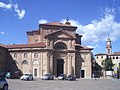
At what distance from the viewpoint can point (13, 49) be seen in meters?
80.2

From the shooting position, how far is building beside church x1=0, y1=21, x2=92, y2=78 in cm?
7812

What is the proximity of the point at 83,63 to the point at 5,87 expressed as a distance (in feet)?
202

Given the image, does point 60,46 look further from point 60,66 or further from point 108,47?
point 108,47

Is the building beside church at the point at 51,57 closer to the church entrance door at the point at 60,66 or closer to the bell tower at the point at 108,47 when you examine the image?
the church entrance door at the point at 60,66

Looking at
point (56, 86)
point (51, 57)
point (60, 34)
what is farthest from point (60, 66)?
point (56, 86)

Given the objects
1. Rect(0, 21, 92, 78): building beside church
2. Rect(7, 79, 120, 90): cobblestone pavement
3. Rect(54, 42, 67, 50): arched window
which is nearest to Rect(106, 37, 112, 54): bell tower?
Rect(0, 21, 92, 78): building beside church

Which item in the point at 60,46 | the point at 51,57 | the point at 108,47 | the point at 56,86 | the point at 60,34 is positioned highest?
the point at 60,34

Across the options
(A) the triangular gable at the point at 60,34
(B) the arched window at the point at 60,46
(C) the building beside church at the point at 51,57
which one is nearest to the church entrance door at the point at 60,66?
(C) the building beside church at the point at 51,57

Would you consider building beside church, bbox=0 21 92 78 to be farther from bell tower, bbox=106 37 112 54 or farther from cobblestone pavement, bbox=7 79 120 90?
bell tower, bbox=106 37 112 54

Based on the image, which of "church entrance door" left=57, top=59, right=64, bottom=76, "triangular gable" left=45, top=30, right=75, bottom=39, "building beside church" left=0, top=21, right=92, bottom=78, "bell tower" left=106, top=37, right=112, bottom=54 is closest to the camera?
"building beside church" left=0, top=21, right=92, bottom=78

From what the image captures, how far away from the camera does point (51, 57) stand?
258 feet

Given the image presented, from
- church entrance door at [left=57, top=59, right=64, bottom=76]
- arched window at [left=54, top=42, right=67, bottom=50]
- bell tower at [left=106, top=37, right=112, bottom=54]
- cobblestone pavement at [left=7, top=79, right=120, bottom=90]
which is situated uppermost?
bell tower at [left=106, top=37, right=112, bottom=54]

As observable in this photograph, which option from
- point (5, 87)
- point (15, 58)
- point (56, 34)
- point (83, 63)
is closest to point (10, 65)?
point (15, 58)

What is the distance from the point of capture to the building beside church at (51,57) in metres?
78.1
